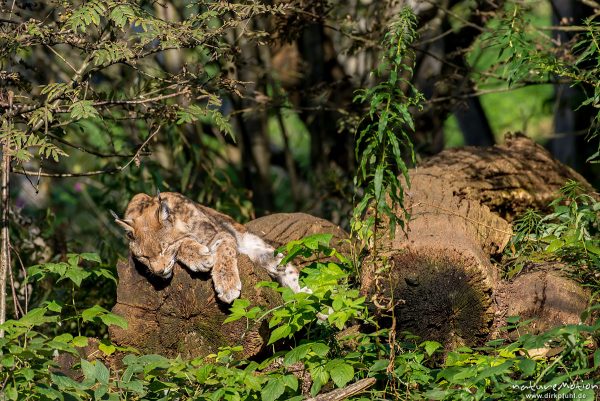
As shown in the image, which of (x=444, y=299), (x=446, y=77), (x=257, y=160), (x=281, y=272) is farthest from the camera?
(x=257, y=160)

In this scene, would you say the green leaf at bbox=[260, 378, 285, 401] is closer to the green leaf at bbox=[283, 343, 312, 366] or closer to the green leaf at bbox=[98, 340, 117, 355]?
the green leaf at bbox=[283, 343, 312, 366]

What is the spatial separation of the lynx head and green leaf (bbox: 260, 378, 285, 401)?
1321 mm

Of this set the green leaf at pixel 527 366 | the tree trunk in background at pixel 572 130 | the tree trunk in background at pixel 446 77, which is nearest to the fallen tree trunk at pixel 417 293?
the green leaf at pixel 527 366

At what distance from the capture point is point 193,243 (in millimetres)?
5930

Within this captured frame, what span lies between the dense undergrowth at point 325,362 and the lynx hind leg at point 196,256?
0.40 metres

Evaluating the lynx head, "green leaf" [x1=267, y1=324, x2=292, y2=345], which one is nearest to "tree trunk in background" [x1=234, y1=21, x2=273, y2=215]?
the lynx head

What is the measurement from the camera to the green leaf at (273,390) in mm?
4734

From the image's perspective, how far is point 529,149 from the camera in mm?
7504

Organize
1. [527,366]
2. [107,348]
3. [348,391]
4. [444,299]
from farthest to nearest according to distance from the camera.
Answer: [107,348] < [444,299] < [348,391] < [527,366]

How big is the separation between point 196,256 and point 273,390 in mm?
1310

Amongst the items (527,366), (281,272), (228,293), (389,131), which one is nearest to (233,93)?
(281,272)

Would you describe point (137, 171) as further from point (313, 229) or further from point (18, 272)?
point (313, 229)

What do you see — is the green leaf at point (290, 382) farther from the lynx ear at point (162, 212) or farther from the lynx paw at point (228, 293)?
the lynx ear at point (162, 212)

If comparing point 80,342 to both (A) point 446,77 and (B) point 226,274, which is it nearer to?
(B) point 226,274
